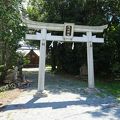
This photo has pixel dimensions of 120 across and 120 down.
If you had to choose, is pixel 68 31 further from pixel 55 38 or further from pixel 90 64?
pixel 90 64

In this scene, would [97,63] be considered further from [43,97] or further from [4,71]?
[43,97]

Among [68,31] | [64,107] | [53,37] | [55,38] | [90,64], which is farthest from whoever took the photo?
[90,64]

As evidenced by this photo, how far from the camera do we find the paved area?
961 centimetres

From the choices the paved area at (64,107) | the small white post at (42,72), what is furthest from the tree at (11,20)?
the paved area at (64,107)

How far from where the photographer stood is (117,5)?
882 inches

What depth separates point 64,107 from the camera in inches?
436

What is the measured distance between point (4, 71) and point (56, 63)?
11.4m

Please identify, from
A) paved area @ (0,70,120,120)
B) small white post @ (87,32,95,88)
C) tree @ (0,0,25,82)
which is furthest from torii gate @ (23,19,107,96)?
paved area @ (0,70,120,120)

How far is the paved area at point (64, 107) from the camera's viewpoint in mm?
9607

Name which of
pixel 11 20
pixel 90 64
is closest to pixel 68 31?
pixel 90 64

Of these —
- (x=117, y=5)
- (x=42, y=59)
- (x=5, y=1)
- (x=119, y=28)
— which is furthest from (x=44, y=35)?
(x=117, y=5)

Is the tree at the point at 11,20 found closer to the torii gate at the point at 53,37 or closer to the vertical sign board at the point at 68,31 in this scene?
the torii gate at the point at 53,37

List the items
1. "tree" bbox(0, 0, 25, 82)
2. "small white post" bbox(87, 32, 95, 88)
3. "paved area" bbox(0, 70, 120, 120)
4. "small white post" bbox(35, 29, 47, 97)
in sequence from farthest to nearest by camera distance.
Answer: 1. "small white post" bbox(87, 32, 95, 88)
2. "small white post" bbox(35, 29, 47, 97)
3. "tree" bbox(0, 0, 25, 82)
4. "paved area" bbox(0, 70, 120, 120)

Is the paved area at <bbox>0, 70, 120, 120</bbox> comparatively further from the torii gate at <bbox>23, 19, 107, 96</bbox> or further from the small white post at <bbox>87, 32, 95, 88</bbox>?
the torii gate at <bbox>23, 19, 107, 96</bbox>
